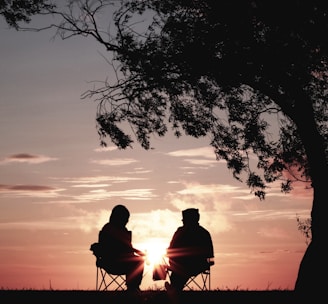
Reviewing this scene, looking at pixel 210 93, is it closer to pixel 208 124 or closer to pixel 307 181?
pixel 208 124

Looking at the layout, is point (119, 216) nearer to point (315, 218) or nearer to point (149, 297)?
point (149, 297)

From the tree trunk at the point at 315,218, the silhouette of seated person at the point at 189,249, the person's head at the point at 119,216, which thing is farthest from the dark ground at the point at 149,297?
the person's head at the point at 119,216

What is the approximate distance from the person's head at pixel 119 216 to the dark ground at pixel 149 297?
1437 mm

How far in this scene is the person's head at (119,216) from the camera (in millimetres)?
11867

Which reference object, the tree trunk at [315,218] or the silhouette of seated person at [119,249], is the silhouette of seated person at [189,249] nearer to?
the silhouette of seated person at [119,249]

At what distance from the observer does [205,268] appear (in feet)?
39.8

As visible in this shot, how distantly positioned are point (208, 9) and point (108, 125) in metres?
3.74

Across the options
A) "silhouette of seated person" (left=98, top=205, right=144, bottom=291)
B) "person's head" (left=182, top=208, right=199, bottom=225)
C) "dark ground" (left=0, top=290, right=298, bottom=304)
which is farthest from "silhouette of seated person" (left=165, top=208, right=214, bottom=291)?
"silhouette of seated person" (left=98, top=205, right=144, bottom=291)

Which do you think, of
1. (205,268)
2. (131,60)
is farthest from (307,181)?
(131,60)

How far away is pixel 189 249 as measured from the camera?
12.0 m

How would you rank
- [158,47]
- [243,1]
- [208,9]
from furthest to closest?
[158,47]
[208,9]
[243,1]

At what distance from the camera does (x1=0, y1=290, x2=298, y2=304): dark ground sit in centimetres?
1108

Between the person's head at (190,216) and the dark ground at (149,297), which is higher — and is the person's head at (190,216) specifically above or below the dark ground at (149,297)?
above

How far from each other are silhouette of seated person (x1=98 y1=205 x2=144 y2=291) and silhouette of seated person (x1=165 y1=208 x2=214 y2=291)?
0.71 m
